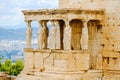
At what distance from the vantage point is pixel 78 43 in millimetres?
31438

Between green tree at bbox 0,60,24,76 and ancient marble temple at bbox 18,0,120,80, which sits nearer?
ancient marble temple at bbox 18,0,120,80

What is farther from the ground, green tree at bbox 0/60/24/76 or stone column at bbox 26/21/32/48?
stone column at bbox 26/21/32/48

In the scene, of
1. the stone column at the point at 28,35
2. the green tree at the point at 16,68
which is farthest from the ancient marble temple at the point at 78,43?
the green tree at the point at 16,68

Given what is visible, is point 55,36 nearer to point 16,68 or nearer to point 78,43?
point 78,43

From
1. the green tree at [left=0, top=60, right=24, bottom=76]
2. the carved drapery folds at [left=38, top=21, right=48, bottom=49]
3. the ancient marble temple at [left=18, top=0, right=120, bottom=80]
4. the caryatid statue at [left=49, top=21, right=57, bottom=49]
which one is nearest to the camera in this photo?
the ancient marble temple at [left=18, top=0, right=120, bottom=80]

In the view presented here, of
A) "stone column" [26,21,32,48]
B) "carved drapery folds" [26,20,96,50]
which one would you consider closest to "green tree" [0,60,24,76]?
"carved drapery folds" [26,20,96,50]

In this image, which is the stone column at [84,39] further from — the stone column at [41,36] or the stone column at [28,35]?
the stone column at [28,35]

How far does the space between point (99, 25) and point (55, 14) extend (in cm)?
239

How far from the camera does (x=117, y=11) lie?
3059cm

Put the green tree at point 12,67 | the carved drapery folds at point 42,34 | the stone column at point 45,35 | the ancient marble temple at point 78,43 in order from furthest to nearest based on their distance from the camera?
the green tree at point 12,67 < the stone column at point 45,35 < the carved drapery folds at point 42,34 < the ancient marble temple at point 78,43

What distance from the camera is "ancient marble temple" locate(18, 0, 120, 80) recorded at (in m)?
30.0

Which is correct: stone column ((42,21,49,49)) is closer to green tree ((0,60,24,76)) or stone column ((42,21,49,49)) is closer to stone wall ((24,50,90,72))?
stone wall ((24,50,90,72))

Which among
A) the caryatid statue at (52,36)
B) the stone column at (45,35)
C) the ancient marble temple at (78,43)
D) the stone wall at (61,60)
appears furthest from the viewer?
the stone column at (45,35)

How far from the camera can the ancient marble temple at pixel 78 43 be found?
3003 cm
